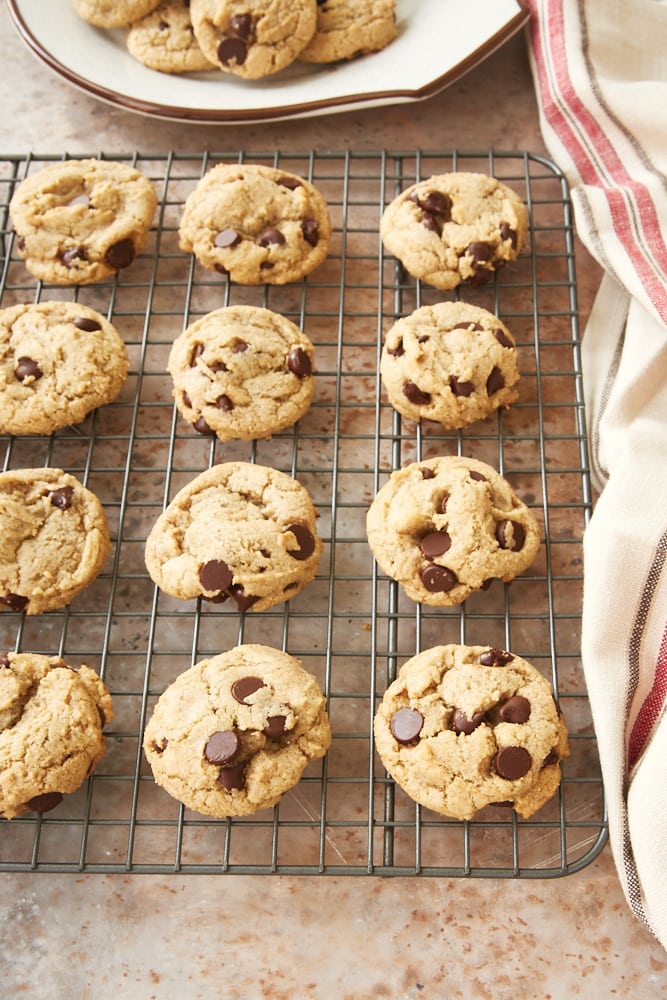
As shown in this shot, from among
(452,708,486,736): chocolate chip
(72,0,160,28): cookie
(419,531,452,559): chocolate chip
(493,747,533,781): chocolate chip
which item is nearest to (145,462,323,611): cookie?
(419,531,452,559): chocolate chip

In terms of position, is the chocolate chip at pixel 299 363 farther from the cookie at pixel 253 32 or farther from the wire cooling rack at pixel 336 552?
the cookie at pixel 253 32

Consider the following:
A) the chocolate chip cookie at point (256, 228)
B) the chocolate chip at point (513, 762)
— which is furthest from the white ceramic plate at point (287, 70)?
the chocolate chip at point (513, 762)

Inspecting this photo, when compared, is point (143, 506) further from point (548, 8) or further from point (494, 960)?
point (548, 8)

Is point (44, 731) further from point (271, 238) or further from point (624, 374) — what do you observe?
point (624, 374)

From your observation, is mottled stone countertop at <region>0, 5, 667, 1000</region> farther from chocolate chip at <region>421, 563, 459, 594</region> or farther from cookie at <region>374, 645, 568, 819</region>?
chocolate chip at <region>421, 563, 459, 594</region>

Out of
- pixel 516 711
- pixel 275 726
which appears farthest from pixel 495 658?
pixel 275 726

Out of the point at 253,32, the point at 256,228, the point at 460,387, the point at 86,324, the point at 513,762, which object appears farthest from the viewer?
the point at 253,32
